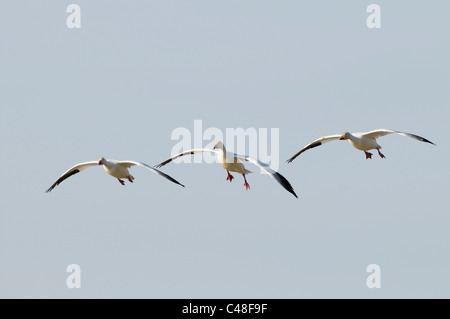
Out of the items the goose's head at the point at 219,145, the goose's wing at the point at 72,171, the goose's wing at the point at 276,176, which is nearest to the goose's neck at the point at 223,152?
the goose's head at the point at 219,145

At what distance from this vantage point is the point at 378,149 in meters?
31.2

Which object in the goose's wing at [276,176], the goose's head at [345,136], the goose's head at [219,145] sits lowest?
the goose's wing at [276,176]

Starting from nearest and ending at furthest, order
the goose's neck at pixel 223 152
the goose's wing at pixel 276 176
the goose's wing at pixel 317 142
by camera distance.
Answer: the goose's wing at pixel 276 176, the goose's neck at pixel 223 152, the goose's wing at pixel 317 142

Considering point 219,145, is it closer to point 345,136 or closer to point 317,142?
point 345,136

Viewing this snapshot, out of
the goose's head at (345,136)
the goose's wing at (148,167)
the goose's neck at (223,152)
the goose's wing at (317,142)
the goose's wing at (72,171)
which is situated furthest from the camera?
the goose's wing at (317,142)

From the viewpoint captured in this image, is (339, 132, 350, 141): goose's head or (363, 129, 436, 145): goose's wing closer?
(363, 129, 436, 145): goose's wing

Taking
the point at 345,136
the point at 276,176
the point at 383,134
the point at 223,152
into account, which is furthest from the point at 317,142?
the point at 276,176

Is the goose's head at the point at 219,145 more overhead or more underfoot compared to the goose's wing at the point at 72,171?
more overhead

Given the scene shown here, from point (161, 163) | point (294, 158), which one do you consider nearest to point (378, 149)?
point (294, 158)

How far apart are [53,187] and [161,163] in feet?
12.9

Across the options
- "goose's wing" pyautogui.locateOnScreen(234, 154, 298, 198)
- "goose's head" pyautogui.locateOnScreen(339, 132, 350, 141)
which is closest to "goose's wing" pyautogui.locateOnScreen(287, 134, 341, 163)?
"goose's head" pyautogui.locateOnScreen(339, 132, 350, 141)

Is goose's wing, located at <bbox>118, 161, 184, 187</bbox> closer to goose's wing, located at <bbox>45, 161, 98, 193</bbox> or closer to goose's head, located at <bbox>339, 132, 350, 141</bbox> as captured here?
goose's wing, located at <bbox>45, 161, 98, 193</bbox>

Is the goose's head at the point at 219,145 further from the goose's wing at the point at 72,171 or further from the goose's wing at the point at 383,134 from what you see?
the goose's wing at the point at 383,134
